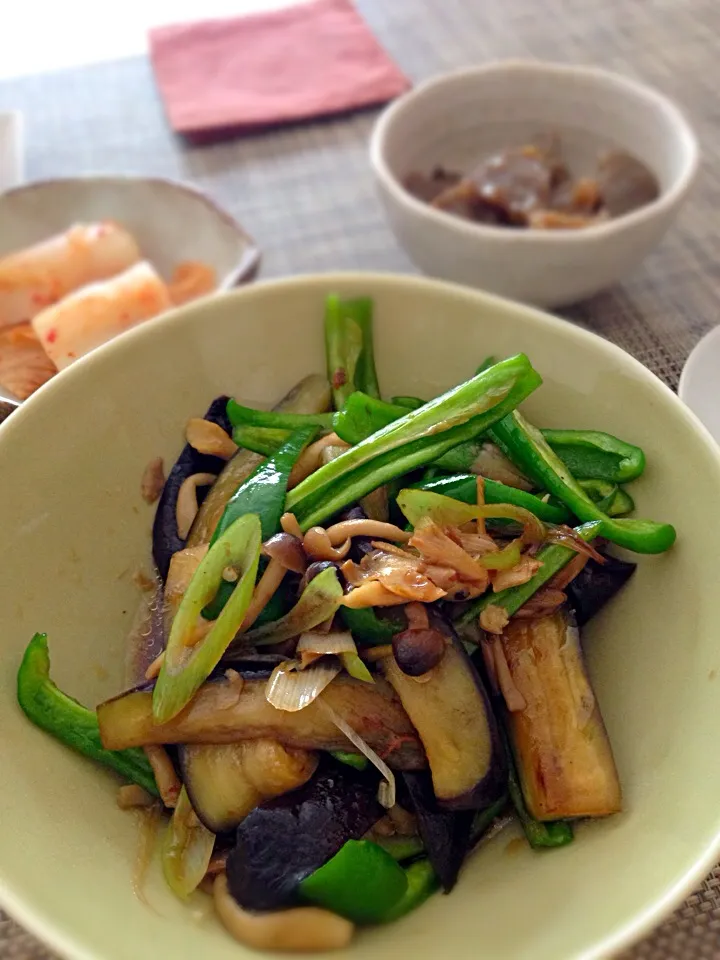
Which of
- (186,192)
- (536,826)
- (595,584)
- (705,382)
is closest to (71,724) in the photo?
(536,826)

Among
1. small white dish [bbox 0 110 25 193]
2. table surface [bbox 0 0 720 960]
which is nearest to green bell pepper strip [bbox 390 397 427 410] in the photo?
table surface [bbox 0 0 720 960]

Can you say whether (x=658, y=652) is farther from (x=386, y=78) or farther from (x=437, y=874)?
(x=386, y=78)

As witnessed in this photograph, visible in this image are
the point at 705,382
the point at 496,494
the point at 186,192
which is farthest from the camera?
the point at 186,192

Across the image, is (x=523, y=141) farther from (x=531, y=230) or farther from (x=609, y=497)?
(x=609, y=497)

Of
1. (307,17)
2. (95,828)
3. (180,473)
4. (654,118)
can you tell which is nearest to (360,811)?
(95,828)

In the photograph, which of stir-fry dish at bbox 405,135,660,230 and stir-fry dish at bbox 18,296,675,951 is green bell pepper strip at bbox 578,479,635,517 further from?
stir-fry dish at bbox 405,135,660,230

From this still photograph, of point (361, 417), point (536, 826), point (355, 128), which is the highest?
point (361, 417)

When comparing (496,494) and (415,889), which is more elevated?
(496,494)
